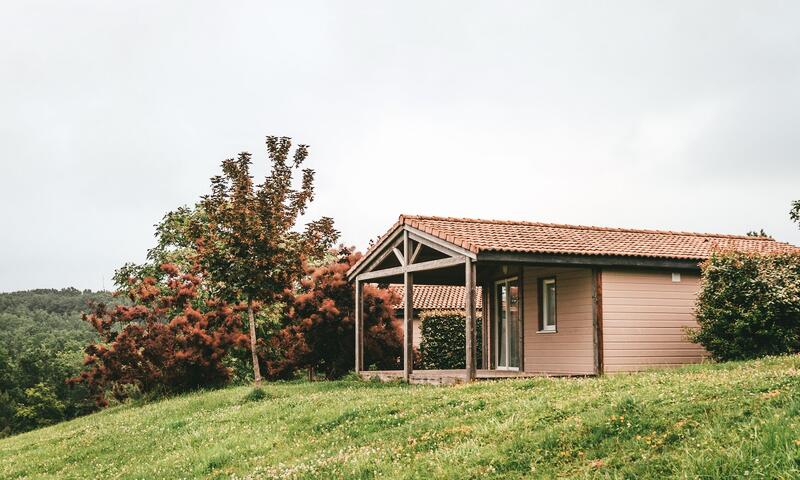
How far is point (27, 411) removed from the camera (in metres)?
45.9

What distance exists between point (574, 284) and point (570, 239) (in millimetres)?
1176

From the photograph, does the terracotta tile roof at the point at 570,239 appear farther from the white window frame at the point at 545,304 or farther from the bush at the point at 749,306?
the bush at the point at 749,306

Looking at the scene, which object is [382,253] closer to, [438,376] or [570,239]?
[438,376]

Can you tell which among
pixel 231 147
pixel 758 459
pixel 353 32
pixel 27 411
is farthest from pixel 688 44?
pixel 27 411


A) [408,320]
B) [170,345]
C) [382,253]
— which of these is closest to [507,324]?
[408,320]

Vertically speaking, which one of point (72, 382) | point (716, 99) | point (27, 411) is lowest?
point (27, 411)

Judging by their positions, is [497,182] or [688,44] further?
[497,182]

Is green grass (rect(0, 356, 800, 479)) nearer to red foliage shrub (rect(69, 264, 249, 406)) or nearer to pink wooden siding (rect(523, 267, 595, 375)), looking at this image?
pink wooden siding (rect(523, 267, 595, 375))

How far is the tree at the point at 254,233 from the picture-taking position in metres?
19.5

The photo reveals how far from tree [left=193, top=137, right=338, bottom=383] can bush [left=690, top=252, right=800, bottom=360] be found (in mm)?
10546

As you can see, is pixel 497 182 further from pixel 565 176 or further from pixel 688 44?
pixel 688 44

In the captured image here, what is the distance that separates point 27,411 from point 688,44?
1689 inches

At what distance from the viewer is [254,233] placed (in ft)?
63.7

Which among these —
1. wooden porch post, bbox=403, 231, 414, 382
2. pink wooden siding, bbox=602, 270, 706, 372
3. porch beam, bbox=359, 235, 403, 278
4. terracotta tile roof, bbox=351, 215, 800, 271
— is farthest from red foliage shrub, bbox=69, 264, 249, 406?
pink wooden siding, bbox=602, 270, 706, 372
